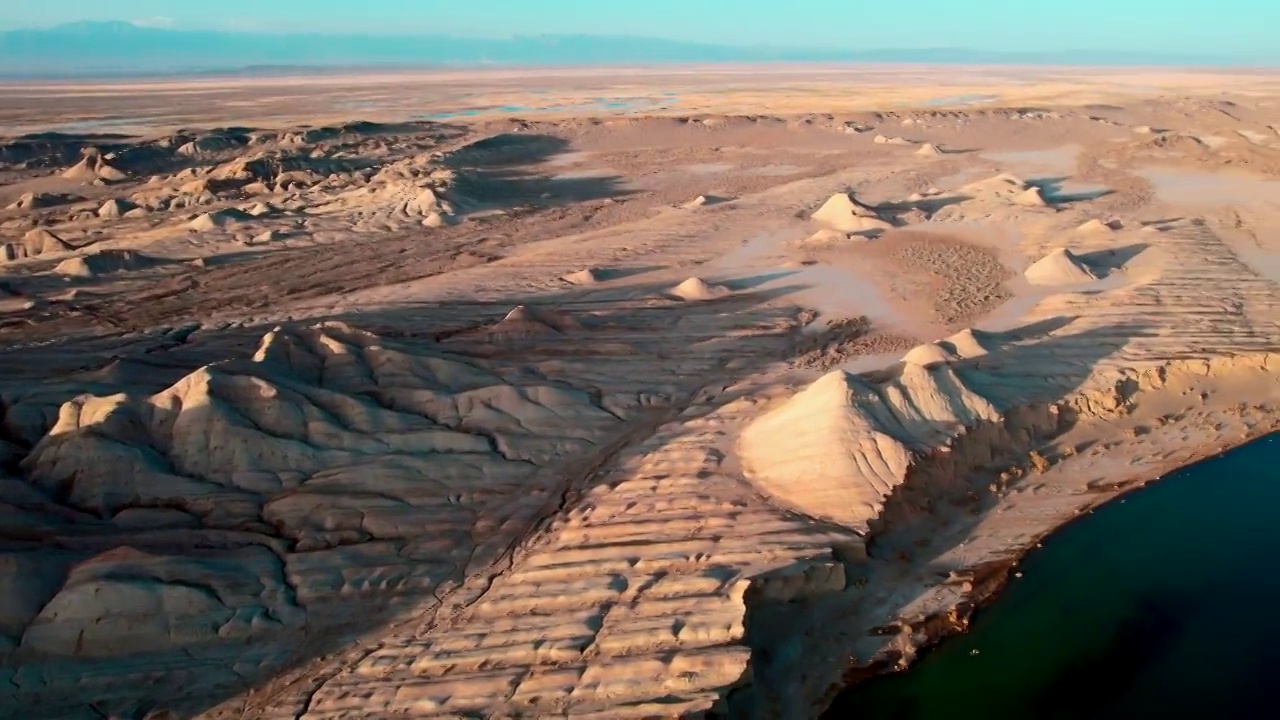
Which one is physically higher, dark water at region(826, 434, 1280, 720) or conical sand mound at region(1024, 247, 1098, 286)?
conical sand mound at region(1024, 247, 1098, 286)

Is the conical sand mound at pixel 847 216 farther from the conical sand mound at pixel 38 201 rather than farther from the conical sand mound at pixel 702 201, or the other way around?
the conical sand mound at pixel 38 201

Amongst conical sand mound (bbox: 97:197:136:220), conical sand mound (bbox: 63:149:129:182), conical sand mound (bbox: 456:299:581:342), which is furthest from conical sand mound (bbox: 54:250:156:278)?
conical sand mound (bbox: 63:149:129:182)

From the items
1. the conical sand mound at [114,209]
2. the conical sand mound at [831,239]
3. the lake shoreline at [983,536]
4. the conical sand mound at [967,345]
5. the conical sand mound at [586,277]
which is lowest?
the lake shoreline at [983,536]

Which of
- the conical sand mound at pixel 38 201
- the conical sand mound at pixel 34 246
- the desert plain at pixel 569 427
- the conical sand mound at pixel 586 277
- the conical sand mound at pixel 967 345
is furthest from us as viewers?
the conical sand mound at pixel 38 201

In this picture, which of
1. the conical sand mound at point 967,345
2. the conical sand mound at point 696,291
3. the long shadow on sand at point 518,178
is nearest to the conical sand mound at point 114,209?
the long shadow on sand at point 518,178

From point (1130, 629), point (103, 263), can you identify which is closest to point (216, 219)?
point (103, 263)

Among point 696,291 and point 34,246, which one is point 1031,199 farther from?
point 34,246

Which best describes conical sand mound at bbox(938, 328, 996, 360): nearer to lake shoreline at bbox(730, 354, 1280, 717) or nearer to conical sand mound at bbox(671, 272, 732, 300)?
lake shoreline at bbox(730, 354, 1280, 717)
